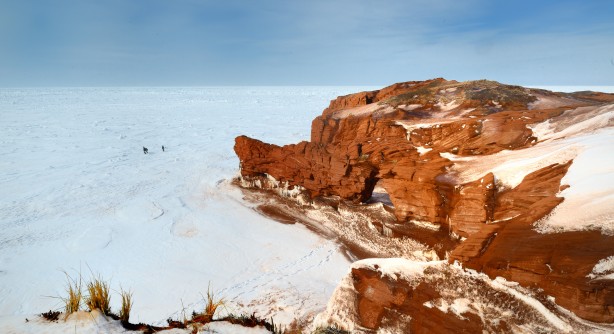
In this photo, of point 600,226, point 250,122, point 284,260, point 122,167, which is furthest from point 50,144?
point 600,226

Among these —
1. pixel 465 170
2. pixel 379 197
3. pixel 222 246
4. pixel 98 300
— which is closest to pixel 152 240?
pixel 222 246

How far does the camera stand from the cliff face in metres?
4.63

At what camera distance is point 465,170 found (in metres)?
8.34

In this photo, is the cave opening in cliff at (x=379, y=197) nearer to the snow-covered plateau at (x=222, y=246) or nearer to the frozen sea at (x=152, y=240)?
the snow-covered plateau at (x=222, y=246)

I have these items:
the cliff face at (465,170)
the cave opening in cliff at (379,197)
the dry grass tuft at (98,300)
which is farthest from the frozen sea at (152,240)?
the cave opening in cliff at (379,197)

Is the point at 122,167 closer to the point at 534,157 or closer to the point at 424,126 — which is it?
the point at 424,126

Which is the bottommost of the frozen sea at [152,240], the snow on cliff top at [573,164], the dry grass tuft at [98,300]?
the frozen sea at [152,240]

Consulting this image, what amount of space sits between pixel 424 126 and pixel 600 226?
6.13 meters

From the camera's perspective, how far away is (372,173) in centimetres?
1109

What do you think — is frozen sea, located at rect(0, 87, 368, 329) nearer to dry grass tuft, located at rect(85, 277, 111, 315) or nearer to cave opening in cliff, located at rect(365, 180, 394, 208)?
dry grass tuft, located at rect(85, 277, 111, 315)

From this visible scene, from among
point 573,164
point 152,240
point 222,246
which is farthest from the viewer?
point 152,240

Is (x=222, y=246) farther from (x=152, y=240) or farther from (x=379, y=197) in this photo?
(x=379, y=197)

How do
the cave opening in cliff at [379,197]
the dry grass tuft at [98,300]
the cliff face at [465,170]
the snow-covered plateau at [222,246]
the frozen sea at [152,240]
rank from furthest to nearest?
the cave opening in cliff at [379,197] < the frozen sea at [152,240] < the snow-covered plateau at [222,246] < the cliff face at [465,170] < the dry grass tuft at [98,300]

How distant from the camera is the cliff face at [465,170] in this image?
4.63 metres
